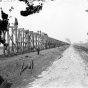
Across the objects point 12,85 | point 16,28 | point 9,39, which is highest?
point 16,28

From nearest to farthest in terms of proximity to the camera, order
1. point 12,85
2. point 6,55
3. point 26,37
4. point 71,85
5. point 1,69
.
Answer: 1. point 71,85
2. point 12,85
3. point 1,69
4. point 6,55
5. point 26,37

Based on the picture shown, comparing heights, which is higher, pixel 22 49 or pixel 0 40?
pixel 0 40

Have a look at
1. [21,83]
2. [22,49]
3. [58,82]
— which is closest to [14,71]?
[21,83]

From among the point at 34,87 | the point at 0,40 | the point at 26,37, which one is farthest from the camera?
the point at 26,37

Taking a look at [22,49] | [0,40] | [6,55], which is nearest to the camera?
[0,40]

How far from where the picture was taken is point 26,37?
21609 millimetres

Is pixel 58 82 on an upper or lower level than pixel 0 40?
lower

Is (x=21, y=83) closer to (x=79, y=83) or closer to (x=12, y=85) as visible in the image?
(x=12, y=85)

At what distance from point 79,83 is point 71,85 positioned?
14.1 inches

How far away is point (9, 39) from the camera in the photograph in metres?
15.8

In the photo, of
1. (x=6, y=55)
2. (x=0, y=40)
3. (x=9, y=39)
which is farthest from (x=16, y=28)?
(x=0, y=40)

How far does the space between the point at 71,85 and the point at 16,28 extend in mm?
12177

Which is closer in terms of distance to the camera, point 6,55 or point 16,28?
point 6,55

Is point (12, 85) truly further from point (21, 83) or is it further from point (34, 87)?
point (34, 87)
